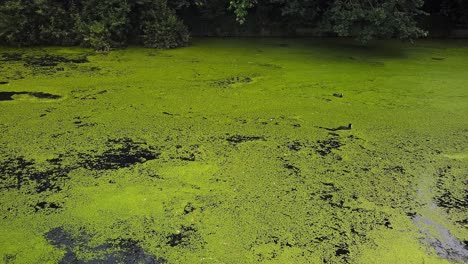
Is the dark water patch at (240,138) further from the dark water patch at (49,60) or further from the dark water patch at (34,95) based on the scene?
the dark water patch at (49,60)

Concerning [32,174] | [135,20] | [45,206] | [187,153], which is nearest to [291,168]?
[187,153]

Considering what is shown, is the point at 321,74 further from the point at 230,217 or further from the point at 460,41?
the point at 460,41

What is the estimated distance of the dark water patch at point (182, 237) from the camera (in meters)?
1.89

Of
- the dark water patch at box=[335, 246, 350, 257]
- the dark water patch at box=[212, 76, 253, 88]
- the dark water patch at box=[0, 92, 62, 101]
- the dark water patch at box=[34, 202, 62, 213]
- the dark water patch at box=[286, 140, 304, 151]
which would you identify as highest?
the dark water patch at box=[212, 76, 253, 88]

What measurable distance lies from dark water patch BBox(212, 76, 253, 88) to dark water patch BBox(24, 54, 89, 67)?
64.3 inches

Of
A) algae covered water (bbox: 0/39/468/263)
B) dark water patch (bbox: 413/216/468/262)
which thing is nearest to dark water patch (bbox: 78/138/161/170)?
algae covered water (bbox: 0/39/468/263)

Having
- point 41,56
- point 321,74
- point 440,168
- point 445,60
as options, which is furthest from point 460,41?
point 41,56

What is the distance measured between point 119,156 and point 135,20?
3753mm

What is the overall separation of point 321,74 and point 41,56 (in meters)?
3.03

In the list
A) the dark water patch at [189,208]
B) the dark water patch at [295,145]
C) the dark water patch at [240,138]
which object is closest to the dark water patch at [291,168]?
the dark water patch at [295,145]

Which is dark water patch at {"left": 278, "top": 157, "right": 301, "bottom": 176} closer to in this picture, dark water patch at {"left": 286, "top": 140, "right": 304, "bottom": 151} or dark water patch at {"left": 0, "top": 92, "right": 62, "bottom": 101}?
dark water patch at {"left": 286, "top": 140, "right": 304, "bottom": 151}

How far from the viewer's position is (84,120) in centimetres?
319

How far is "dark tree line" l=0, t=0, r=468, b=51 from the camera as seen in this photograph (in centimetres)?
537

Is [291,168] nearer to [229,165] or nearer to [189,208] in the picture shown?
[229,165]
